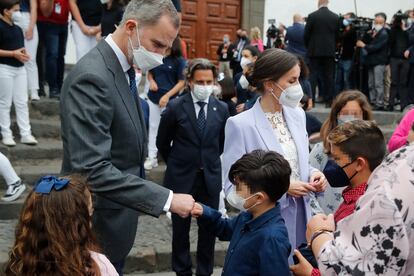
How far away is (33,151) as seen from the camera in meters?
6.34

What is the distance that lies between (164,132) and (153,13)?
87.8 inches

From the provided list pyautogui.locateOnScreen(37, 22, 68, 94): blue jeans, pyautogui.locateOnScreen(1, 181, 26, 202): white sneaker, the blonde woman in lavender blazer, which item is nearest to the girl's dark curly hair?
the blonde woman in lavender blazer

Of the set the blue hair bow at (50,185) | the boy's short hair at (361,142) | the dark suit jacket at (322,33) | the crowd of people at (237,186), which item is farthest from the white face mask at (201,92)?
the dark suit jacket at (322,33)

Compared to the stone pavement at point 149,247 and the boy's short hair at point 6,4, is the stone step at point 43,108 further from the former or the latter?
the stone pavement at point 149,247

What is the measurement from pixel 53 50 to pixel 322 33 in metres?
4.42

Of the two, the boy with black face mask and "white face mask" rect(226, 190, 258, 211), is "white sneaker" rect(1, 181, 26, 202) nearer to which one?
"white face mask" rect(226, 190, 258, 211)

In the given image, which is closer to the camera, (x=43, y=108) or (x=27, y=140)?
(x=27, y=140)

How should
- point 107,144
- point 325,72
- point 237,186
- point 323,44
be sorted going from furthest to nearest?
point 325,72 → point 323,44 → point 237,186 → point 107,144

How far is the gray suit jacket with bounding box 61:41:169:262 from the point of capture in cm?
235

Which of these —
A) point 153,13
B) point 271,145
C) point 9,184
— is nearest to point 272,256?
point 271,145

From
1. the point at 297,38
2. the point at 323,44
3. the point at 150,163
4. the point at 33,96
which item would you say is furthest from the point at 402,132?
the point at 297,38

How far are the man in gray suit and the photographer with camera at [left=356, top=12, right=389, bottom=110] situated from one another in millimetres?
8190

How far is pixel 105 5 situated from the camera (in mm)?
7352

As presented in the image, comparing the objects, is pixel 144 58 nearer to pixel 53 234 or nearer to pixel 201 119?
pixel 53 234
